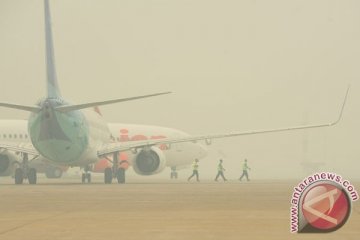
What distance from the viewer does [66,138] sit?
4050 centimetres

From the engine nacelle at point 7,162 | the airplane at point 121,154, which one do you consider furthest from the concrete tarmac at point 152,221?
the airplane at point 121,154

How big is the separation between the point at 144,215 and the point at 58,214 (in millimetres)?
1874

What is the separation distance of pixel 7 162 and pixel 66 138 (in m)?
6.05

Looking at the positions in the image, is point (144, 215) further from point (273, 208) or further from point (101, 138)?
point (101, 138)

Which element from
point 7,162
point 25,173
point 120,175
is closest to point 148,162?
point 120,175

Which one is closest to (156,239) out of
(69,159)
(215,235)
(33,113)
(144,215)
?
(215,235)

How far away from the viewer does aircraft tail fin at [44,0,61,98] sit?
41.8m

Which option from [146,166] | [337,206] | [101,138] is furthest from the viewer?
[101,138]

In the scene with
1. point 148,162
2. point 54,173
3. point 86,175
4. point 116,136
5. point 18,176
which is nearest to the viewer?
point 18,176

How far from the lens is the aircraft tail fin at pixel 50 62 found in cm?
4178

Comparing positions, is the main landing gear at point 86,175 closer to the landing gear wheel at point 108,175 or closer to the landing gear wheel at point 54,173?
the landing gear wheel at point 108,175

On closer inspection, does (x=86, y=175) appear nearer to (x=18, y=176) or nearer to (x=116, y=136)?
(x=18, y=176)

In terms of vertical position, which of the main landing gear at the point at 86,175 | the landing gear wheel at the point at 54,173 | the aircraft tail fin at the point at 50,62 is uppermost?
the aircraft tail fin at the point at 50,62

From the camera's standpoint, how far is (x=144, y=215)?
17578 millimetres
